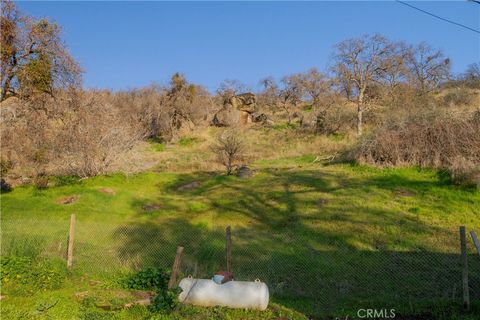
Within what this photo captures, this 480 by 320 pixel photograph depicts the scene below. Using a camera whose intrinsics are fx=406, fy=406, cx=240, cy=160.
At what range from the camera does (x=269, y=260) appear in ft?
39.0

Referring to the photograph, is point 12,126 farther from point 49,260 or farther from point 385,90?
point 385,90

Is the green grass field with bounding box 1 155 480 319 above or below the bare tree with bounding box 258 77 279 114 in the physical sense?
below

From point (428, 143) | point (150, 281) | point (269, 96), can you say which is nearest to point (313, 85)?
point (269, 96)

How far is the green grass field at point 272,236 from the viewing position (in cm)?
862

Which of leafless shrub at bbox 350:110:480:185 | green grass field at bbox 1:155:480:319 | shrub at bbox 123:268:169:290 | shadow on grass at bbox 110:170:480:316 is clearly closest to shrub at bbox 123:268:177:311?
shrub at bbox 123:268:169:290

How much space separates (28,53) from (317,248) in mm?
18209

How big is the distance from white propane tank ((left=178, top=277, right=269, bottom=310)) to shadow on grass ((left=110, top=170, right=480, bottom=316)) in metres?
0.94

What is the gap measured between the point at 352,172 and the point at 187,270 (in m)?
14.0

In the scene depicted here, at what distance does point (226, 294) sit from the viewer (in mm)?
8102

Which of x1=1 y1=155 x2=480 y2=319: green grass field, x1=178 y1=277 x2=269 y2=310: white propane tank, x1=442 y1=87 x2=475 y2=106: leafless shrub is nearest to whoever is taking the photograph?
x1=178 y1=277 x2=269 y2=310: white propane tank

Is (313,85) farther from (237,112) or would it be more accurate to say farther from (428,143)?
(428,143)

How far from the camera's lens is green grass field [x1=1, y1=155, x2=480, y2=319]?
8625mm

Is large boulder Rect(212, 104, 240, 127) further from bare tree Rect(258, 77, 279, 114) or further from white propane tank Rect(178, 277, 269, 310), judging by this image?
white propane tank Rect(178, 277, 269, 310)

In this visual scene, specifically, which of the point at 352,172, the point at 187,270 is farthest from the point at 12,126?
the point at 352,172
